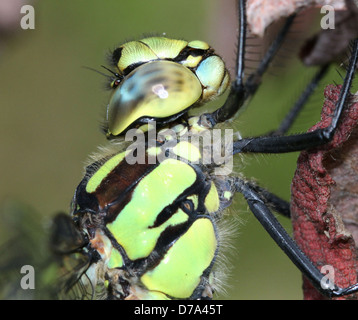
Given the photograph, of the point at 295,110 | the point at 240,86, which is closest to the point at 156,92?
the point at 240,86

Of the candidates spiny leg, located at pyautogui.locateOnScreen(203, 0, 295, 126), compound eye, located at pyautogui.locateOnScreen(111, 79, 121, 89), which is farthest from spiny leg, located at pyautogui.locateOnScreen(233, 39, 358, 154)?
compound eye, located at pyautogui.locateOnScreen(111, 79, 121, 89)

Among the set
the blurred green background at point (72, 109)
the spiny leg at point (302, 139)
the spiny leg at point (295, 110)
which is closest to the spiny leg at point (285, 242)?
the spiny leg at point (302, 139)

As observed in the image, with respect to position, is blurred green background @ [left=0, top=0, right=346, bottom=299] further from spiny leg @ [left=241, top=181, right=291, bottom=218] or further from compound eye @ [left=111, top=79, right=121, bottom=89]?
compound eye @ [left=111, top=79, right=121, bottom=89]

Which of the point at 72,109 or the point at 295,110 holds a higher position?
the point at 295,110

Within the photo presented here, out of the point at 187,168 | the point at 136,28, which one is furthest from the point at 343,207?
the point at 136,28

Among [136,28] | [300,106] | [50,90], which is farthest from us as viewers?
[50,90]

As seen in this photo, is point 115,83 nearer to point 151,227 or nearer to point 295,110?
point 151,227

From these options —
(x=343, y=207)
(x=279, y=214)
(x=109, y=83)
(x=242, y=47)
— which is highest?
(x=242, y=47)
